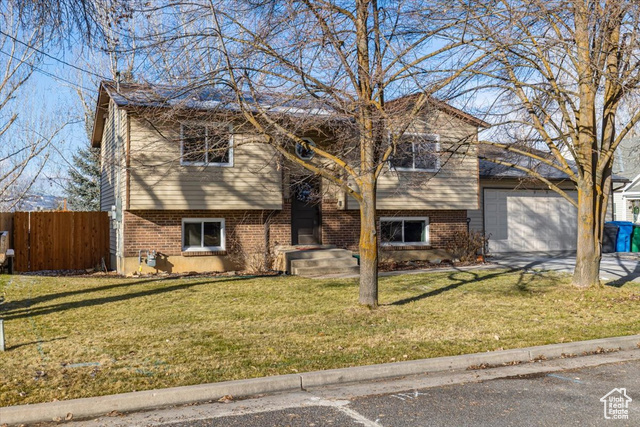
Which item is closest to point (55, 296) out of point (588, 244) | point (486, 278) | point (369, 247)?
point (369, 247)

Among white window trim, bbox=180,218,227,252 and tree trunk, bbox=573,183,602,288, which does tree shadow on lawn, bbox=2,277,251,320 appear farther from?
tree trunk, bbox=573,183,602,288

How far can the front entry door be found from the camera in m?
17.8

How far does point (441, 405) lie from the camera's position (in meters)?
5.27

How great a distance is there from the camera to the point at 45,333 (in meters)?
7.85

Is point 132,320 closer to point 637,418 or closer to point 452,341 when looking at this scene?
point 452,341

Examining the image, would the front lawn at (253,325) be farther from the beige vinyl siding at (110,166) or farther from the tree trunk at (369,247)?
the beige vinyl siding at (110,166)

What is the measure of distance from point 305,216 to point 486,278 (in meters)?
6.24

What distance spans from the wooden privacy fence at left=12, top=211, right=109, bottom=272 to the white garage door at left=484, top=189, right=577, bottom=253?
13072 millimetres

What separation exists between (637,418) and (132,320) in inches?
265

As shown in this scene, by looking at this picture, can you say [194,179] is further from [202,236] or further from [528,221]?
[528,221]

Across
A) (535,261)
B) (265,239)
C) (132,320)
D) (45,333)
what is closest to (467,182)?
(535,261)

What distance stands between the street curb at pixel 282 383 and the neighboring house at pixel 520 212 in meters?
13.0

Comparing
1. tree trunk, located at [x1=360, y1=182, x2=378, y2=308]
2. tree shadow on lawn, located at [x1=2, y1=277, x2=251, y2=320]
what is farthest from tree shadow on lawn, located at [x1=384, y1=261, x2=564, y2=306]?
tree shadow on lawn, located at [x1=2, y1=277, x2=251, y2=320]

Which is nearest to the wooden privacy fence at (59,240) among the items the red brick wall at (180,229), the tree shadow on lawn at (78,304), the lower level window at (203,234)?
the red brick wall at (180,229)
